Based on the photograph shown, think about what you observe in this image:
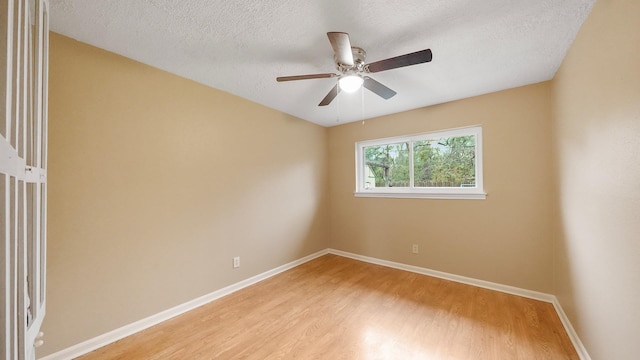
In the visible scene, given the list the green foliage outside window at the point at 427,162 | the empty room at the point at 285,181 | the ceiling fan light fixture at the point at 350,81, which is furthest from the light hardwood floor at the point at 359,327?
the ceiling fan light fixture at the point at 350,81

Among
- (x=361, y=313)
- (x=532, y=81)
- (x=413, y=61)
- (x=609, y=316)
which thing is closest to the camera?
(x=609, y=316)

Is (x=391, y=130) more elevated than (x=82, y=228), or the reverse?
(x=391, y=130)

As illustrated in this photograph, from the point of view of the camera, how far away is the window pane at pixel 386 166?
3415mm

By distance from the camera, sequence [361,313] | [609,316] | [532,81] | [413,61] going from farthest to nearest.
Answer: [532,81] → [361,313] → [413,61] → [609,316]

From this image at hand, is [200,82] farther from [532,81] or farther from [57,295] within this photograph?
[532,81]

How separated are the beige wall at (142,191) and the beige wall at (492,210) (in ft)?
5.96

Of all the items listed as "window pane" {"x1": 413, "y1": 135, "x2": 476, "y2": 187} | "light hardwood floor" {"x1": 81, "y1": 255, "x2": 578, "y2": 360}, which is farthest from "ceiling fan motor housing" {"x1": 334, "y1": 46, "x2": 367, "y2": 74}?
"light hardwood floor" {"x1": 81, "y1": 255, "x2": 578, "y2": 360}

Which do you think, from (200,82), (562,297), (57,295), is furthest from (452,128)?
(57,295)

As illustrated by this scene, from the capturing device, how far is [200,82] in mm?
2379

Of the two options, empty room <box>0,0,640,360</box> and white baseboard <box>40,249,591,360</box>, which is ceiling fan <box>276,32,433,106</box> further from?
white baseboard <box>40,249,591,360</box>

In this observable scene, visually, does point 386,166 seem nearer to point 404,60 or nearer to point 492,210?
point 492,210

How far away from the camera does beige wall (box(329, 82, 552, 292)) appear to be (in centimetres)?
238

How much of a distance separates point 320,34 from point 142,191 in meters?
1.94

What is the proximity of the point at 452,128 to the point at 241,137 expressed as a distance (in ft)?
8.53
